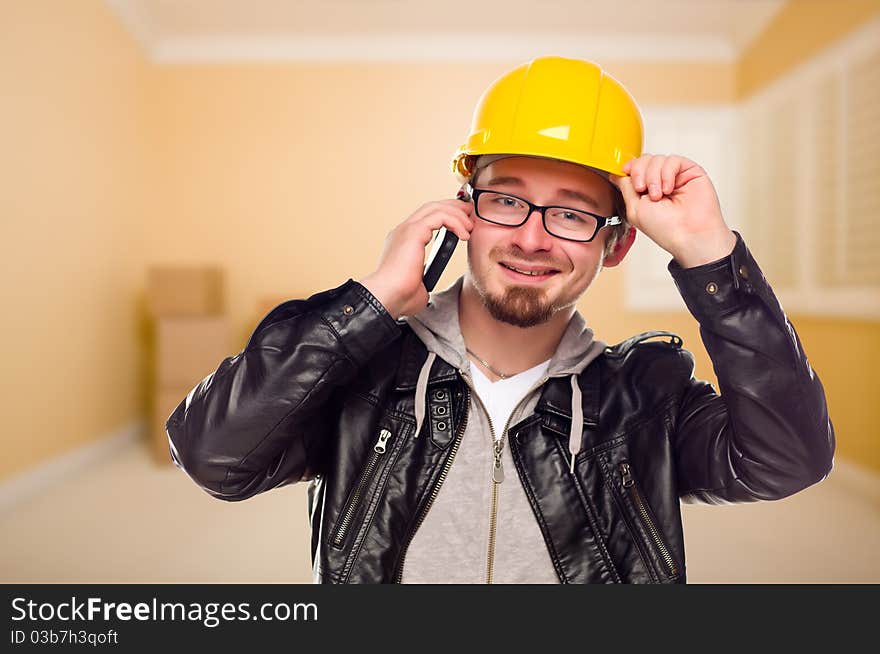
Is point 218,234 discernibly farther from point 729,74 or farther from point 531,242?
point 531,242

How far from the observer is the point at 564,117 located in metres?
1.12

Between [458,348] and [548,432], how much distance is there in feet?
0.58

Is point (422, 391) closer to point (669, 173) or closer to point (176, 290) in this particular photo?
point (669, 173)

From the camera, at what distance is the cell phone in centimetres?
112

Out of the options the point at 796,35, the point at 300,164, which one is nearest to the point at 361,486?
the point at 796,35

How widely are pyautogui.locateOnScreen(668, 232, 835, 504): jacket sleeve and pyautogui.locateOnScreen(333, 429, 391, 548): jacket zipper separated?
44 centimetres

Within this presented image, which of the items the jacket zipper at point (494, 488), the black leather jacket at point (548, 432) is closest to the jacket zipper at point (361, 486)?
the black leather jacket at point (548, 432)

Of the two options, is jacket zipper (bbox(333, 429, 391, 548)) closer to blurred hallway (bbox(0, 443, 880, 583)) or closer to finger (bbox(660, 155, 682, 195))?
finger (bbox(660, 155, 682, 195))

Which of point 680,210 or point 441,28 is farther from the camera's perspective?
point 441,28

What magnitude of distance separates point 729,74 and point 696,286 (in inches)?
228

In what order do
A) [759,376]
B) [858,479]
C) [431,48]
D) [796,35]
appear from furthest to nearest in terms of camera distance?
[431,48]
[796,35]
[858,479]
[759,376]

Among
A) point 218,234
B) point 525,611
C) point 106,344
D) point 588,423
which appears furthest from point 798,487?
point 218,234

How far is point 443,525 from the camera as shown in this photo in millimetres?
1066

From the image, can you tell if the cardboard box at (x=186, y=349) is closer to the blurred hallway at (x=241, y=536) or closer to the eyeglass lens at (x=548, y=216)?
the blurred hallway at (x=241, y=536)
